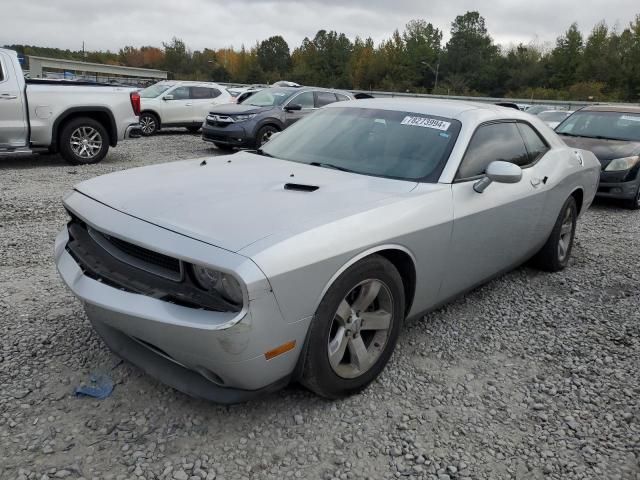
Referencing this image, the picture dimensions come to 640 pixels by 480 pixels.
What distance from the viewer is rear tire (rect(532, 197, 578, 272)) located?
4656mm

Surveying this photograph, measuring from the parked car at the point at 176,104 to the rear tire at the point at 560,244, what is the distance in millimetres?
12019

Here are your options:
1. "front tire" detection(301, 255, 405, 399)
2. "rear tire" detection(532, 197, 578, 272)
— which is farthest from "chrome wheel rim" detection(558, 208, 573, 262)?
"front tire" detection(301, 255, 405, 399)

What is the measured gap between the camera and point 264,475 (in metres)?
2.26

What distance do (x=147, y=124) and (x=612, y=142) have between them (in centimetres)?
1129

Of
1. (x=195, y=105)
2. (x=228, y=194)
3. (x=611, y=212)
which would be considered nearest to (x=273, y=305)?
(x=228, y=194)

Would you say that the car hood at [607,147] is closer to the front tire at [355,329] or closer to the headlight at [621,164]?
the headlight at [621,164]

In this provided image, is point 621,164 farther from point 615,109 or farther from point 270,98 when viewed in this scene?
point 270,98

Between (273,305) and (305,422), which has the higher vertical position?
(273,305)

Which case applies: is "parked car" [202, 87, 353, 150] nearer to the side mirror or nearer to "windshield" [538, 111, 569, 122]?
"windshield" [538, 111, 569, 122]

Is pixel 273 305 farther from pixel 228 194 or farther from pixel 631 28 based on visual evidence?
pixel 631 28

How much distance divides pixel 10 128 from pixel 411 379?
313 inches

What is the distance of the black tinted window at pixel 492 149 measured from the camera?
3.46 metres

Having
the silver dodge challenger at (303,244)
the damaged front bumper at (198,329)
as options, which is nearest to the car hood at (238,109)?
the silver dodge challenger at (303,244)

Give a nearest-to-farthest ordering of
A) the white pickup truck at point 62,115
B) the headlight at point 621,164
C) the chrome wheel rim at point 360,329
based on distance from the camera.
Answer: the chrome wheel rim at point 360,329 < the headlight at point 621,164 < the white pickup truck at point 62,115
